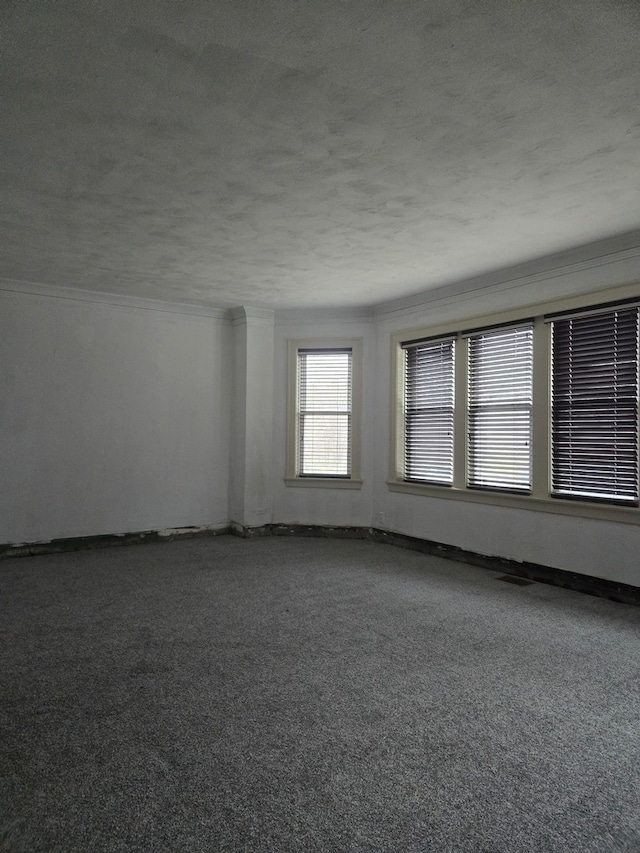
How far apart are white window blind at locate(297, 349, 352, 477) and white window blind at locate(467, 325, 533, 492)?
180 centimetres

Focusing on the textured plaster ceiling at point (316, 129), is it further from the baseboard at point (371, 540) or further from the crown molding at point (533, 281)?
the baseboard at point (371, 540)

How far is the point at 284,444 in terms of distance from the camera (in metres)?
7.32

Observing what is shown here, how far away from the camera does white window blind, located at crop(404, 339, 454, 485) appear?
619 cm

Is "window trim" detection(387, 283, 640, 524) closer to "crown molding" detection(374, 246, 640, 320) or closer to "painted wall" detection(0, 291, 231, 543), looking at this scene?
"crown molding" detection(374, 246, 640, 320)

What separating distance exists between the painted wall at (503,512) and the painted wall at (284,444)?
12 cm

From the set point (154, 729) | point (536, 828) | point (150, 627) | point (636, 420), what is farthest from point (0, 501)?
point (636, 420)

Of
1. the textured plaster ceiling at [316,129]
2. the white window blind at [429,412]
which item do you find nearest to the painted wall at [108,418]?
the textured plaster ceiling at [316,129]

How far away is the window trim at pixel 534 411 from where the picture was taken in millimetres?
4707

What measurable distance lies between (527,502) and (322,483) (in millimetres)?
2713

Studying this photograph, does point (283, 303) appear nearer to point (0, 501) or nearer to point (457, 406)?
point (457, 406)

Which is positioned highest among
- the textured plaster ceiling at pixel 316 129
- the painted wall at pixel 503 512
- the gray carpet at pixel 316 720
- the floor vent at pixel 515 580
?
the textured plaster ceiling at pixel 316 129

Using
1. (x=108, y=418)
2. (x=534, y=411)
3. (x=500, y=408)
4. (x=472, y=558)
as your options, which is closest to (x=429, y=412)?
(x=500, y=408)

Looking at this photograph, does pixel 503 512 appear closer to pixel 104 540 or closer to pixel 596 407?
pixel 596 407

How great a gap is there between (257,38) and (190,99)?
554 millimetres
